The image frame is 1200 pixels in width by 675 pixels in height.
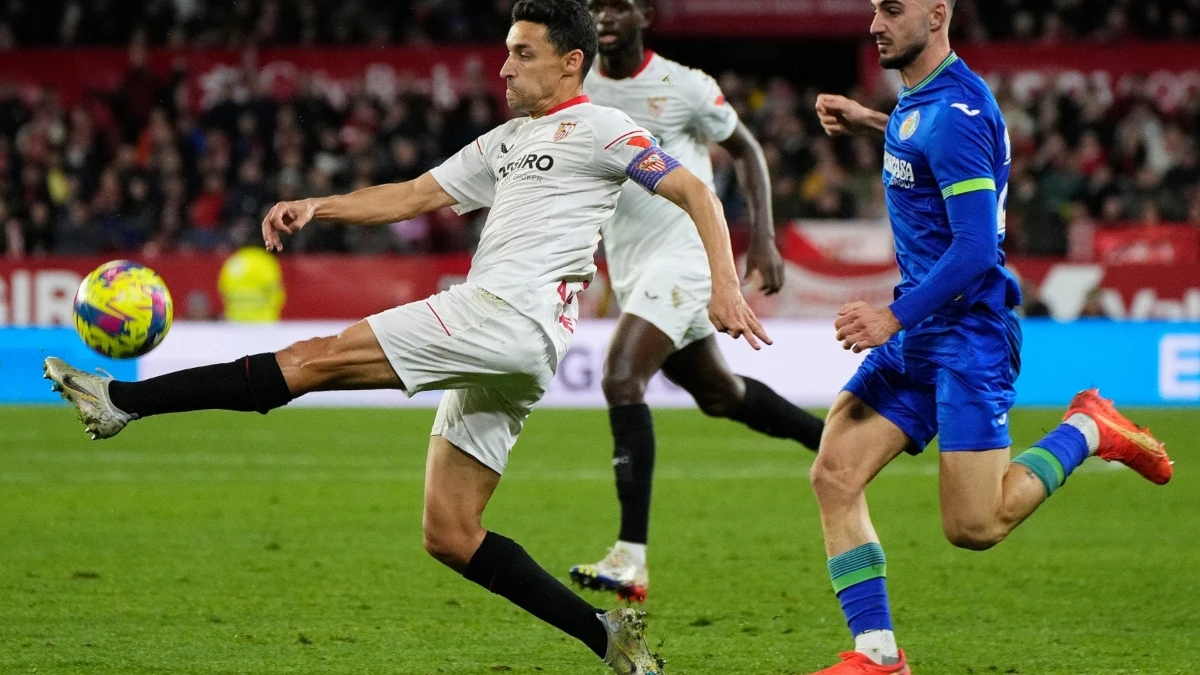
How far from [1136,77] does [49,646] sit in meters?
18.2

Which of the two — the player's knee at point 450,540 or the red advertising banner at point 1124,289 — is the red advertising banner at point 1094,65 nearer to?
the red advertising banner at point 1124,289

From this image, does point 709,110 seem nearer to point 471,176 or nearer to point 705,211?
point 471,176

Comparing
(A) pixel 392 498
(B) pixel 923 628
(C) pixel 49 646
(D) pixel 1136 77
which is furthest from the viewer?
(D) pixel 1136 77

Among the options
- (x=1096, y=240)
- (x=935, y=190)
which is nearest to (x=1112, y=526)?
(x=935, y=190)

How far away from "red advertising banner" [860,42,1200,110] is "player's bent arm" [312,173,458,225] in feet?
54.8

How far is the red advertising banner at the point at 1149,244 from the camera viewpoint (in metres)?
17.3

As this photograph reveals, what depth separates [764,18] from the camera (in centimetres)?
2209

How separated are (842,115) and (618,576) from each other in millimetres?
2117

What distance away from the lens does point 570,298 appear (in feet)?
16.0

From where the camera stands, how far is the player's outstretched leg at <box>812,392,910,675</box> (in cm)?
476

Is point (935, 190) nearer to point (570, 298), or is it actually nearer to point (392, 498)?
point (570, 298)

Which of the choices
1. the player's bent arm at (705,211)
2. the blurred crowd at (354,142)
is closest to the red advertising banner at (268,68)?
the blurred crowd at (354,142)

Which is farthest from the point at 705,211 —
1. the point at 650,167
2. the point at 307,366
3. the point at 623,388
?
the point at 623,388

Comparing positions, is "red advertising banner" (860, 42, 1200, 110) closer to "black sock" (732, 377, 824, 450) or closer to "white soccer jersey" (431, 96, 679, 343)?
"black sock" (732, 377, 824, 450)
